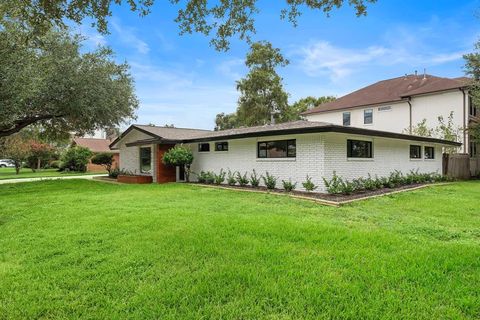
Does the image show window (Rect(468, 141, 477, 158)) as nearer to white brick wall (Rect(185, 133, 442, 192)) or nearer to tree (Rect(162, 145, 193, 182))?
white brick wall (Rect(185, 133, 442, 192))

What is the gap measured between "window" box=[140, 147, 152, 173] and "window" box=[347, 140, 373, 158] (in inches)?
429

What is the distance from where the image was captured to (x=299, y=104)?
42.5 metres

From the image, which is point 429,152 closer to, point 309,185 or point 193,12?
point 309,185

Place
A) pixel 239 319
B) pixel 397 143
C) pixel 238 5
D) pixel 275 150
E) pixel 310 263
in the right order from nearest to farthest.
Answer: pixel 239 319
pixel 310 263
pixel 238 5
pixel 275 150
pixel 397 143

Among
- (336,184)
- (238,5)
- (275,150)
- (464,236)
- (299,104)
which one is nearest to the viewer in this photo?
(238,5)

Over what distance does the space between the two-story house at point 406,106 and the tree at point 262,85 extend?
5.13 meters

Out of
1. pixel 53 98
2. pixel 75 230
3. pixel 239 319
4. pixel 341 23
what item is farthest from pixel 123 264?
pixel 53 98

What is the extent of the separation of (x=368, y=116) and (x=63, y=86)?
21951 millimetres

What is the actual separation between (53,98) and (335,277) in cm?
1569

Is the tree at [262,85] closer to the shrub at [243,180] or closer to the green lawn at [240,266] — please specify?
the shrub at [243,180]

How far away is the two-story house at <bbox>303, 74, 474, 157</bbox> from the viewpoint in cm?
2073

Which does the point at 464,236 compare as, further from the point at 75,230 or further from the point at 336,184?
the point at 75,230

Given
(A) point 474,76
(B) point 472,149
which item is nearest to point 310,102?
(B) point 472,149

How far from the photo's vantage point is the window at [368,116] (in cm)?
2552
